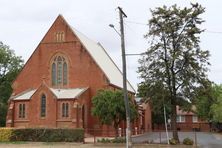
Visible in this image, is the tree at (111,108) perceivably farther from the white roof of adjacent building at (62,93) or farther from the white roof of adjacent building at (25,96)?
the white roof of adjacent building at (25,96)

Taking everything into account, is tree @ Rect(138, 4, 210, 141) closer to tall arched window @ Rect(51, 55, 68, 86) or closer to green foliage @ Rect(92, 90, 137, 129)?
green foliage @ Rect(92, 90, 137, 129)

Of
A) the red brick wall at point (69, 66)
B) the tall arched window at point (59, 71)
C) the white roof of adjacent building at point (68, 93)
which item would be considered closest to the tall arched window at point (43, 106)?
the white roof of adjacent building at point (68, 93)

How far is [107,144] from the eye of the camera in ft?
132

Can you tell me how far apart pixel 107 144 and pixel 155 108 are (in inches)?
238

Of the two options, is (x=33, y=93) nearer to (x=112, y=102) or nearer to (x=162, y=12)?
(x=112, y=102)

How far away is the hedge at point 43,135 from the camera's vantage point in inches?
1706

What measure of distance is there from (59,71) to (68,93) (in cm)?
582

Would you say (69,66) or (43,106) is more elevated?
(69,66)

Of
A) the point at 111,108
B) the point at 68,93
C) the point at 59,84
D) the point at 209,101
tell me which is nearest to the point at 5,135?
the point at 111,108

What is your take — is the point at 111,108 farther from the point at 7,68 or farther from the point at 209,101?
the point at 7,68

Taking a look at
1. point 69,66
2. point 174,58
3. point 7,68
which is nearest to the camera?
point 174,58

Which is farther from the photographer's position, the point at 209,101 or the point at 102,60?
the point at 102,60

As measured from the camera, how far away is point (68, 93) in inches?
2223

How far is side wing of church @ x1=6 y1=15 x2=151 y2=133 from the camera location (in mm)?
53875
